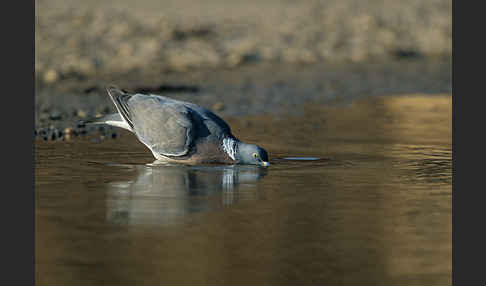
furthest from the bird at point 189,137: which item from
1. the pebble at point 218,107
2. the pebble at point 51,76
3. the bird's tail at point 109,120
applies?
the pebble at point 51,76

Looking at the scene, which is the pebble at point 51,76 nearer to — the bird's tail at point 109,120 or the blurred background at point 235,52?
the blurred background at point 235,52

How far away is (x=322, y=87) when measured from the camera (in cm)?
1554

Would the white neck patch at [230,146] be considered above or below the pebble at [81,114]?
below

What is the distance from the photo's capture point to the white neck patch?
8.74 metres

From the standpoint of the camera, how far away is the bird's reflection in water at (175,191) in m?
6.68

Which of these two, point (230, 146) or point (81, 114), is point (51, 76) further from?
point (230, 146)

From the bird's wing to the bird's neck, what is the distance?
320 mm

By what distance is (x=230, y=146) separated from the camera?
8750 millimetres

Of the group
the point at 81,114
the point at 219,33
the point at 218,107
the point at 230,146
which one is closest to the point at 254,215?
the point at 230,146

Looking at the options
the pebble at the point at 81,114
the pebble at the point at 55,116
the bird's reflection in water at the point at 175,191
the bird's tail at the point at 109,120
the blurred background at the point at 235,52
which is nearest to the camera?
the bird's reflection in water at the point at 175,191

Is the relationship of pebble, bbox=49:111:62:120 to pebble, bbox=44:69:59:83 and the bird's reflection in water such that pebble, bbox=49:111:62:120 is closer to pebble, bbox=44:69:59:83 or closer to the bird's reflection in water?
pebble, bbox=44:69:59:83

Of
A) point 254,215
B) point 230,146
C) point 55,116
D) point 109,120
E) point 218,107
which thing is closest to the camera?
point 254,215

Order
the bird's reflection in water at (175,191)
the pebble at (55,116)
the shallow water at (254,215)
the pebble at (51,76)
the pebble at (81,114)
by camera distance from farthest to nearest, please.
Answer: the pebble at (51,76)
the pebble at (81,114)
the pebble at (55,116)
the bird's reflection in water at (175,191)
the shallow water at (254,215)

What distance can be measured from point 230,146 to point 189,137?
1.31 ft
